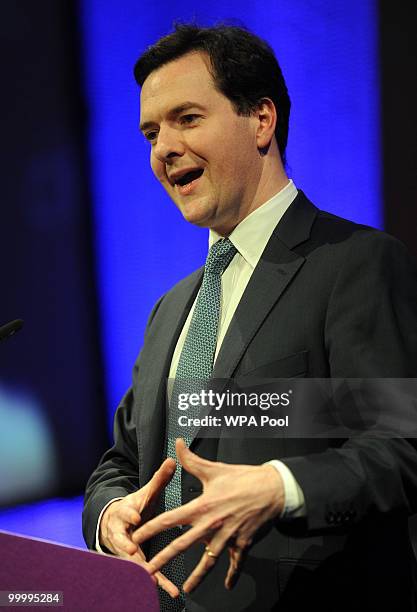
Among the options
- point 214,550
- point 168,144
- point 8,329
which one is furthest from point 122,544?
point 168,144

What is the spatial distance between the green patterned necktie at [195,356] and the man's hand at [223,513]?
13.1 inches

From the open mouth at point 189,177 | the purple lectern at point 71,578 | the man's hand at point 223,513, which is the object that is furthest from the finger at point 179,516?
the open mouth at point 189,177

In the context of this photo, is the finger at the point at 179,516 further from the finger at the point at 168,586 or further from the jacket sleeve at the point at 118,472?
the jacket sleeve at the point at 118,472

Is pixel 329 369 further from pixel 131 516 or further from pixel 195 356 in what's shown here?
pixel 131 516

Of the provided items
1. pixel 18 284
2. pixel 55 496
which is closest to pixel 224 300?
pixel 18 284

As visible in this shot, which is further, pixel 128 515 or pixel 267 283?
pixel 267 283

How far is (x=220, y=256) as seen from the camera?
4.70 feet

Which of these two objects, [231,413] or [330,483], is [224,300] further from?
[330,483]

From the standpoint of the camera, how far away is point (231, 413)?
1230mm

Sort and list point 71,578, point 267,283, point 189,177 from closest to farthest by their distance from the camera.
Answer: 1. point 71,578
2. point 267,283
3. point 189,177

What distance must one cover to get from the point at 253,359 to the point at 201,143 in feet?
1.31

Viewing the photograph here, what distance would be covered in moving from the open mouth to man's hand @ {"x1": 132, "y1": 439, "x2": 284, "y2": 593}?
59 cm

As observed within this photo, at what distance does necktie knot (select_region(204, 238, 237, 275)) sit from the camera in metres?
1.42

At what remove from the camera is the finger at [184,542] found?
2.99 feet
